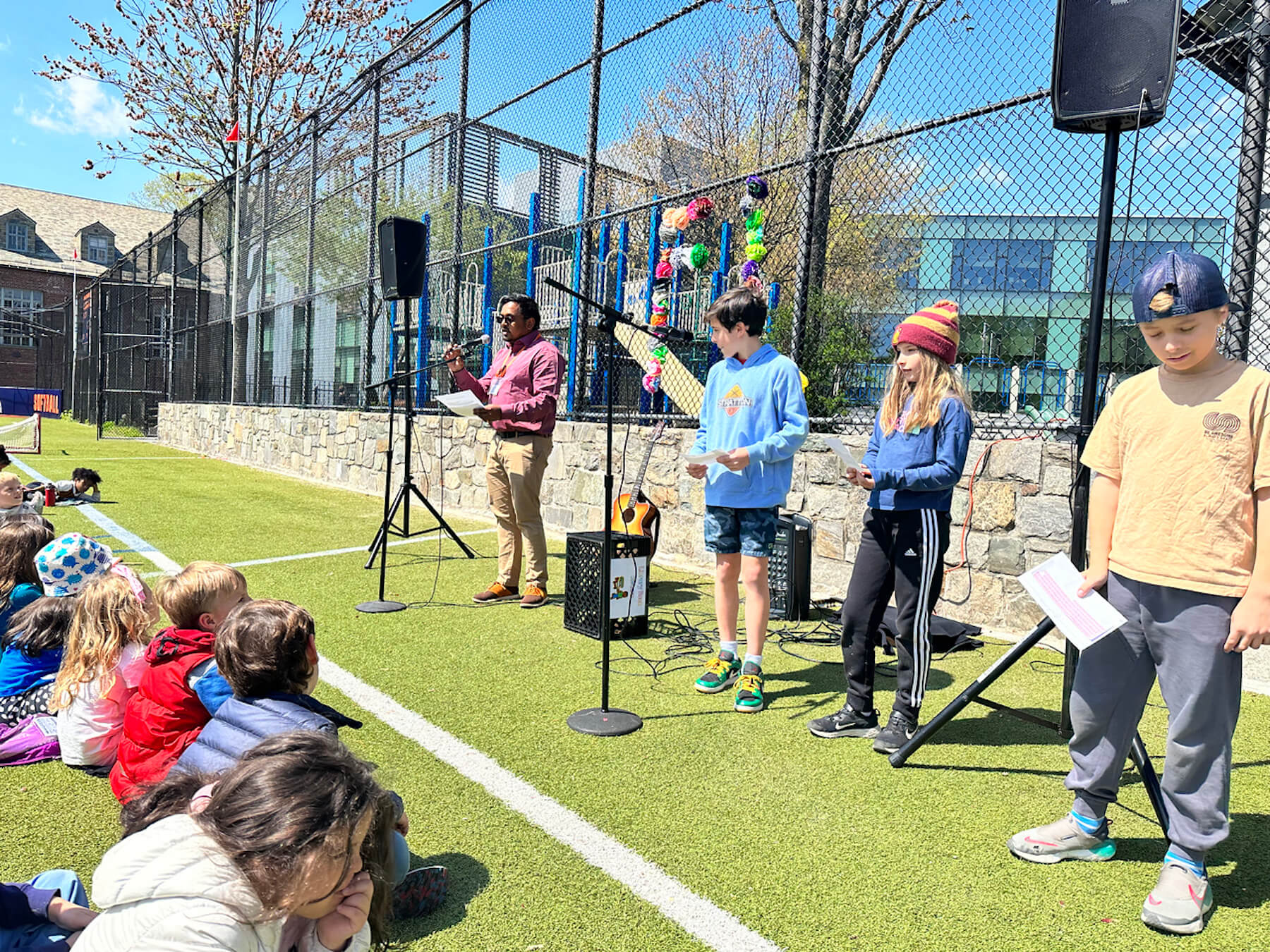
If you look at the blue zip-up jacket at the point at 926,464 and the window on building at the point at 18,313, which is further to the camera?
the window on building at the point at 18,313

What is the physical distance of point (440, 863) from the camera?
95.3 inches

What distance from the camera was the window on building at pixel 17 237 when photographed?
1864 inches

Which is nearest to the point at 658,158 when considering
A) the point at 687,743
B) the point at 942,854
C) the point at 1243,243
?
the point at 1243,243

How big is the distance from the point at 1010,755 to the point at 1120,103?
2466mm

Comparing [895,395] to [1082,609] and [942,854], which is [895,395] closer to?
[1082,609]

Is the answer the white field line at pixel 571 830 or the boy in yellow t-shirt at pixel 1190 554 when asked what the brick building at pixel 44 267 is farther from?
the boy in yellow t-shirt at pixel 1190 554

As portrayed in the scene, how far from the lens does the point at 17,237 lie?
156 ft

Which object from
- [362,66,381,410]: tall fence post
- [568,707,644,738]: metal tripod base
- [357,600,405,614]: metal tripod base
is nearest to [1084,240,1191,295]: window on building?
[568,707,644,738]: metal tripod base

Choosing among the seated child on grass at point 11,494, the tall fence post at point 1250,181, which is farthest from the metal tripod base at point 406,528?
the tall fence post at point 1250,181

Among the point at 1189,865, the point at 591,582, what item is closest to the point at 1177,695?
the point at 1189,865

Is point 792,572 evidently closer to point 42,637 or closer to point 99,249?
point 42,637

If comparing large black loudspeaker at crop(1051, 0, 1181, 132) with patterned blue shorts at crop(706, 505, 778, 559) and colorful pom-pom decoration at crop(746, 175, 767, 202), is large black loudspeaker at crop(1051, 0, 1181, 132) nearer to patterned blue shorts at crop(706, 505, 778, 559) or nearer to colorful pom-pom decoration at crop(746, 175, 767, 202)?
patterned blue shorts at crop(706, 505, 778, 559)

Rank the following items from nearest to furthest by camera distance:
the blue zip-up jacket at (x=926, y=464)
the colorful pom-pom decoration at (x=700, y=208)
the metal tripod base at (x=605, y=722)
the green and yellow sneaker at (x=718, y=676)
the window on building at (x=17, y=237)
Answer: the blue zip-up jacket at (x=926, y=464)
the metal tripod base at (x=605, y=722)
the green and yellow sneaker at (x=718, y=676)
the colorful pom-pom decoration at (x=700, y=208)
the window on building at (x=17, y=237)

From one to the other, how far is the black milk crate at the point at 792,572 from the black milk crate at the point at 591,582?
92 centimetres
